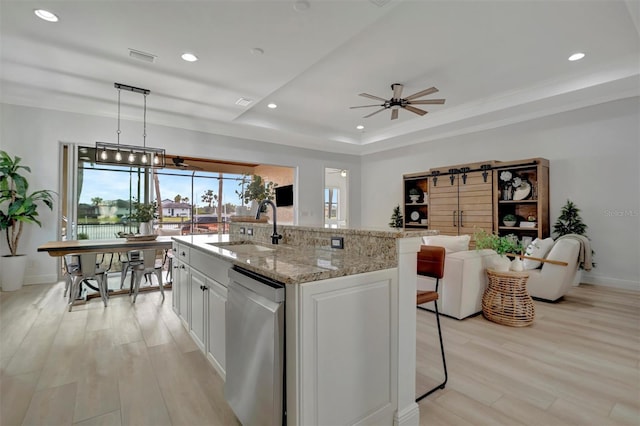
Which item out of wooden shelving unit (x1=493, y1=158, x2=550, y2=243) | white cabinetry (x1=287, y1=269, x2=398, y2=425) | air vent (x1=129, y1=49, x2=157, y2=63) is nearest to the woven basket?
white cabinetry (x1=287, y1=269, x2=398, y2=425)

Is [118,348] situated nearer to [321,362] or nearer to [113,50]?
[321,362]

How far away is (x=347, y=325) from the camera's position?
1.35m

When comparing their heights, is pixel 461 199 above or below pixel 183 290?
above

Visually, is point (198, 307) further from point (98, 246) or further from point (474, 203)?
point (474, 203)

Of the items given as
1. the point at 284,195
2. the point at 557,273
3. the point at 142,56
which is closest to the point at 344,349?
the point at 557,273

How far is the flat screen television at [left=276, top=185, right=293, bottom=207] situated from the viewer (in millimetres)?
7884

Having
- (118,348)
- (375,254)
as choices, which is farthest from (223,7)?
(118,348)

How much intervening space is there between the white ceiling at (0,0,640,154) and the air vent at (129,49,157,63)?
0.24ft

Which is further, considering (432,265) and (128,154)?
(128,154)

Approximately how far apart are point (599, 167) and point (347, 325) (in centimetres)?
529

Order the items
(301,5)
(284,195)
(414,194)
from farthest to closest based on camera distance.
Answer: (284,195), (414,194), (301,5)

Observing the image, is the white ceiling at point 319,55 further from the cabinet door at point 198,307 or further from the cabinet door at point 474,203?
the cabinet door at point 198,307

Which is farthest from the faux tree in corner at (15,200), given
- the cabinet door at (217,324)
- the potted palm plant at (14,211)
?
the cabinet door at (217,324)

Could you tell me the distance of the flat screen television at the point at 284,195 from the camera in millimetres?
7884
